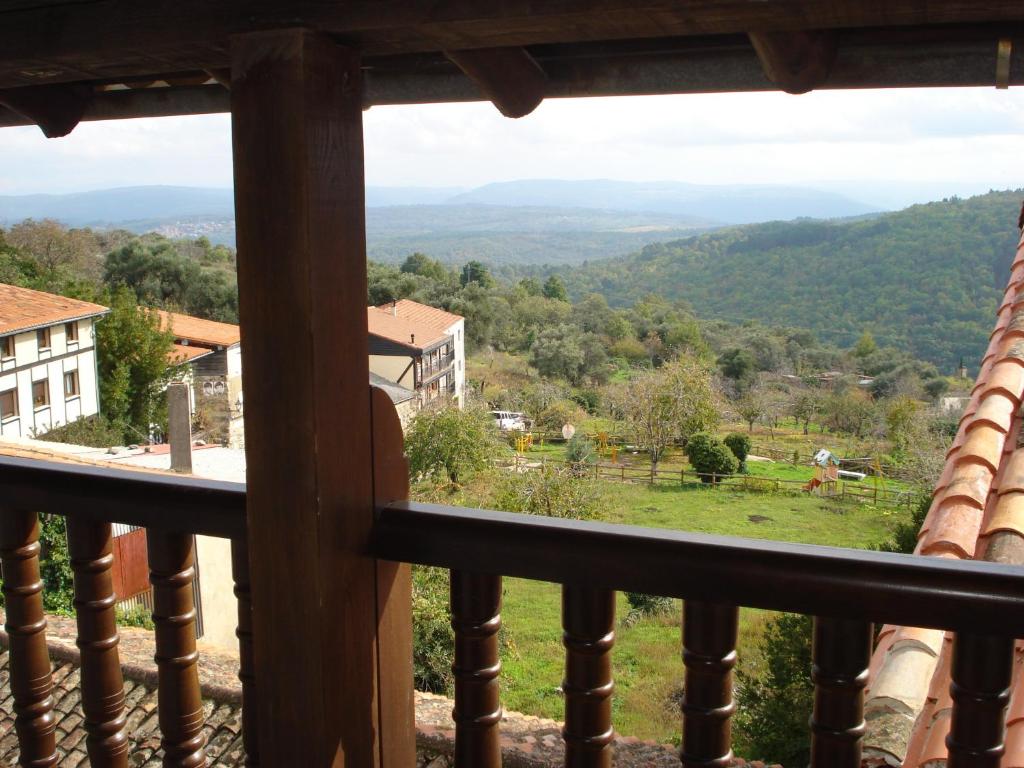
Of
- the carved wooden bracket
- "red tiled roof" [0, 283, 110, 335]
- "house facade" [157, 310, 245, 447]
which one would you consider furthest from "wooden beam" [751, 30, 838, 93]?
"house facade" [157, 310, 245, 447]

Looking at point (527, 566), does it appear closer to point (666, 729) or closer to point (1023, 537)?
point (1023, 537)

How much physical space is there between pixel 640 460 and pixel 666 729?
10116mm

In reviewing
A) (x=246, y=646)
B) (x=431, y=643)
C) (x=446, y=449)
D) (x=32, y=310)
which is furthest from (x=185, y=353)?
(x=246, y=646)

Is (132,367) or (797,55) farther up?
(797,55)

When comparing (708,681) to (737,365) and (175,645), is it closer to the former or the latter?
(175,645)

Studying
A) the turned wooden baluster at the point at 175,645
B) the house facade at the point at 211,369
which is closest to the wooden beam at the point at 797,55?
the turned wooden baluster at the point at 175,645

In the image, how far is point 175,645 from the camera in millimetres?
1062

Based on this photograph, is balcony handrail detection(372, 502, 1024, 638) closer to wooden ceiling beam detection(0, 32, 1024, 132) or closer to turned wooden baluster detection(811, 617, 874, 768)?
turned wooden baluster detection(811, 617, 874, 768)

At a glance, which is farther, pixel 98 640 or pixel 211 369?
pixel 211 369

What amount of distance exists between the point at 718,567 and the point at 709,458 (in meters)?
16.4

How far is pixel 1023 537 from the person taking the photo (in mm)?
1223

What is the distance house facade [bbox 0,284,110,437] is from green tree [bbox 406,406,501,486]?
5687mm

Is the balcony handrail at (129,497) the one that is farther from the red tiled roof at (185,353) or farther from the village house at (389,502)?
the red tiled roof at (185,353)

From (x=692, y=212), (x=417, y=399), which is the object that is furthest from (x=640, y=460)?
(x=692, y=212)
